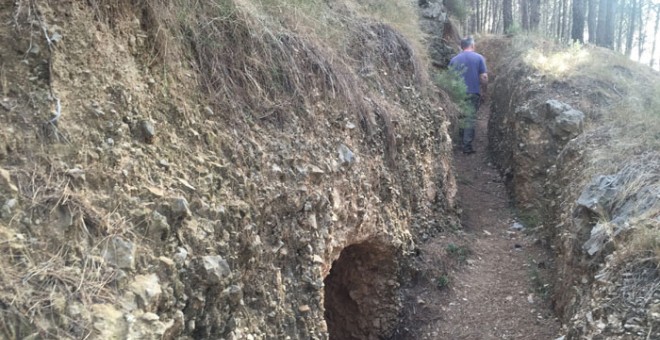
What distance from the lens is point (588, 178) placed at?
600cm

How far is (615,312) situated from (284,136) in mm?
2893

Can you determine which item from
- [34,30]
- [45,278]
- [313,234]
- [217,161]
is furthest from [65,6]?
[313,234]

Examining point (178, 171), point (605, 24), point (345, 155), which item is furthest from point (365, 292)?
point (605, 24)

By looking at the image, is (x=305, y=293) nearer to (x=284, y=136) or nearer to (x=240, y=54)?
(x=284, y=136)

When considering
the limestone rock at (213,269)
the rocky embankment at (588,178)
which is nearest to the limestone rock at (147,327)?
the limestone rock at (213,269)

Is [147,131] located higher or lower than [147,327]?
higher

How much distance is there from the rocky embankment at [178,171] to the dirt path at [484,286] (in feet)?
3.10

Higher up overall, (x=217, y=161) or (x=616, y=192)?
(x=217, y=161)

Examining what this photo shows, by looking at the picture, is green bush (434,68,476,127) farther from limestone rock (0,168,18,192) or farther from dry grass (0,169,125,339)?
limestone rock (0,168,18,192)

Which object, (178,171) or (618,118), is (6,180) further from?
(618,118)

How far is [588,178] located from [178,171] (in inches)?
181

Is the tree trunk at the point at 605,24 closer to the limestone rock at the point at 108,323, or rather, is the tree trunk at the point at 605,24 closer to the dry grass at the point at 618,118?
the dry grass at the point at 618,118

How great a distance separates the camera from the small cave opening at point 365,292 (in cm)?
652

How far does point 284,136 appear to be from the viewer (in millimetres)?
4711
